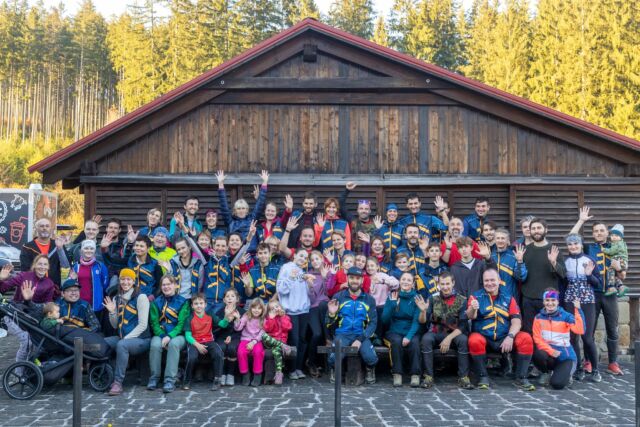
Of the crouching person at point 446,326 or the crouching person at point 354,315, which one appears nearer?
the crouching person at point 446,326

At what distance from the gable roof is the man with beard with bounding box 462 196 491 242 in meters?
2.16

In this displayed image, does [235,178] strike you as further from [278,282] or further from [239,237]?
[278,282]

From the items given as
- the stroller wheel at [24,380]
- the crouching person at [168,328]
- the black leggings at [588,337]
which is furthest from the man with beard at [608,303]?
the stroller wheel at [24,380]

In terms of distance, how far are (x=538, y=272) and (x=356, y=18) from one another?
48618mm

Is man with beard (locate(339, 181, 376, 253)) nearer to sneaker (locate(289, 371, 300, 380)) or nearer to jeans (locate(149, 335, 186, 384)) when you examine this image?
sneaker (locate(289, 371, 300, 380))

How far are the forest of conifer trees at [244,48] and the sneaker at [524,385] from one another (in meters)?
25.8

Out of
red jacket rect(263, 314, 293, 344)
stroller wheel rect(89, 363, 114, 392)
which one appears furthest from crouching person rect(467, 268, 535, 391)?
stroller wheel rect(89, 363, 114, 392)

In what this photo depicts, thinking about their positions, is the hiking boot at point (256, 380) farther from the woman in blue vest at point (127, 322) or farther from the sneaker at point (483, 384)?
the sneaker at point (483, 384)

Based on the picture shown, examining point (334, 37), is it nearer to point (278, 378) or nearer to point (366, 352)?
point (366, 352)

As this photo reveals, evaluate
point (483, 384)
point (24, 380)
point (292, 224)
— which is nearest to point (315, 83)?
point (292, 224)

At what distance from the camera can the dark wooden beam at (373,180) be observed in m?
11.7

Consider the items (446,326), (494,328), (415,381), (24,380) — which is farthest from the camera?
(446,326)

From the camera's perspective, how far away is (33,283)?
9.04 meters

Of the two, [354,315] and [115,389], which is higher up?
[354,315]
